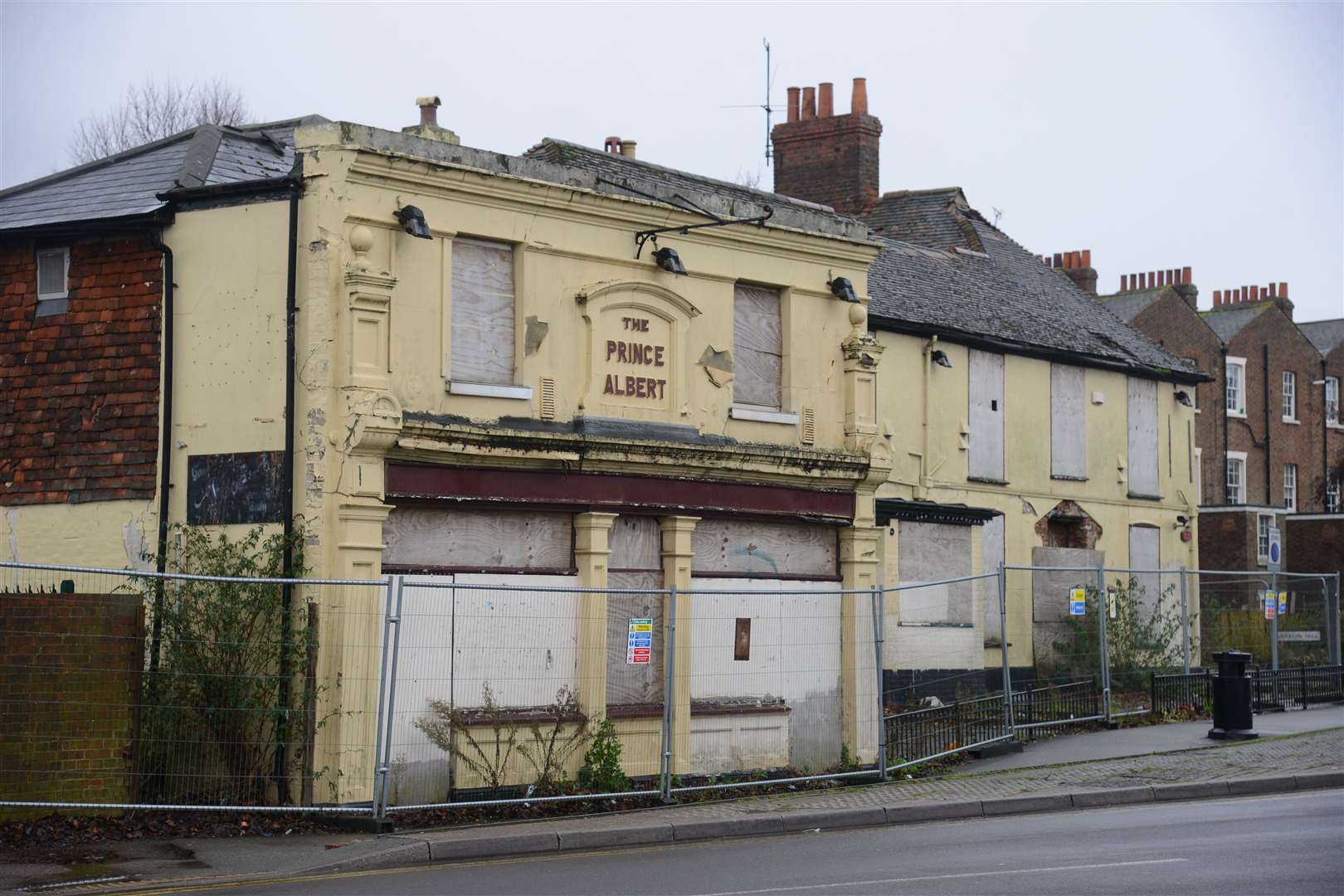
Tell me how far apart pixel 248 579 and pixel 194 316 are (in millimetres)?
3351

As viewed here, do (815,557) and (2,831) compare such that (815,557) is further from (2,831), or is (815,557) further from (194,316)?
(2,831)

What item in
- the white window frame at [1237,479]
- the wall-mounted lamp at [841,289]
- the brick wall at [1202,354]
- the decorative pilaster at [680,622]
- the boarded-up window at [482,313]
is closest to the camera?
the boarded-up window at [482,313]

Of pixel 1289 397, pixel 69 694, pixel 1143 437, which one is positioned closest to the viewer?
pixel 69 694

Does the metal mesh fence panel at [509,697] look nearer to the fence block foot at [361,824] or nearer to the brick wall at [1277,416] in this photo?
the fence block foot at [361,824]

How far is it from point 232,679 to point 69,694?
1.66m

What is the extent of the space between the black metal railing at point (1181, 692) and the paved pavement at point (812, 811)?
212 centimetres

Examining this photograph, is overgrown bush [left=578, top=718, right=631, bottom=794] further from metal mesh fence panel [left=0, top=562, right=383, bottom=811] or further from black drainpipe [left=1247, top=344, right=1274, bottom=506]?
black drainpipe [left=1247, top=344, right=1274, bottom=506]

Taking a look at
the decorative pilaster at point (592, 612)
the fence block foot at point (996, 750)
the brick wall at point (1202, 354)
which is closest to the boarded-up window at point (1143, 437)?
the fence block foot at point (996, 750)

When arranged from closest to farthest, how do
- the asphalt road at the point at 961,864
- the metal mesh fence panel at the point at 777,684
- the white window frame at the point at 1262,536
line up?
1. the asphalt road at the point at 961,864
2. the metal mesh fence panel at the point at 777,684
3. the white window frame at the point at 1262,536

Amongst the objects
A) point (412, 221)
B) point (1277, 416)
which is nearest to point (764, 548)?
point (412, 221)

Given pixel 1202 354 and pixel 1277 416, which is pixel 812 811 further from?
pixel 1277 416

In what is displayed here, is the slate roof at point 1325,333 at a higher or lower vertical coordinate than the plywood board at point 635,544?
higher

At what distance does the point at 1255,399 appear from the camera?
1927 inches

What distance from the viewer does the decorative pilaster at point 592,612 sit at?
1695cm
